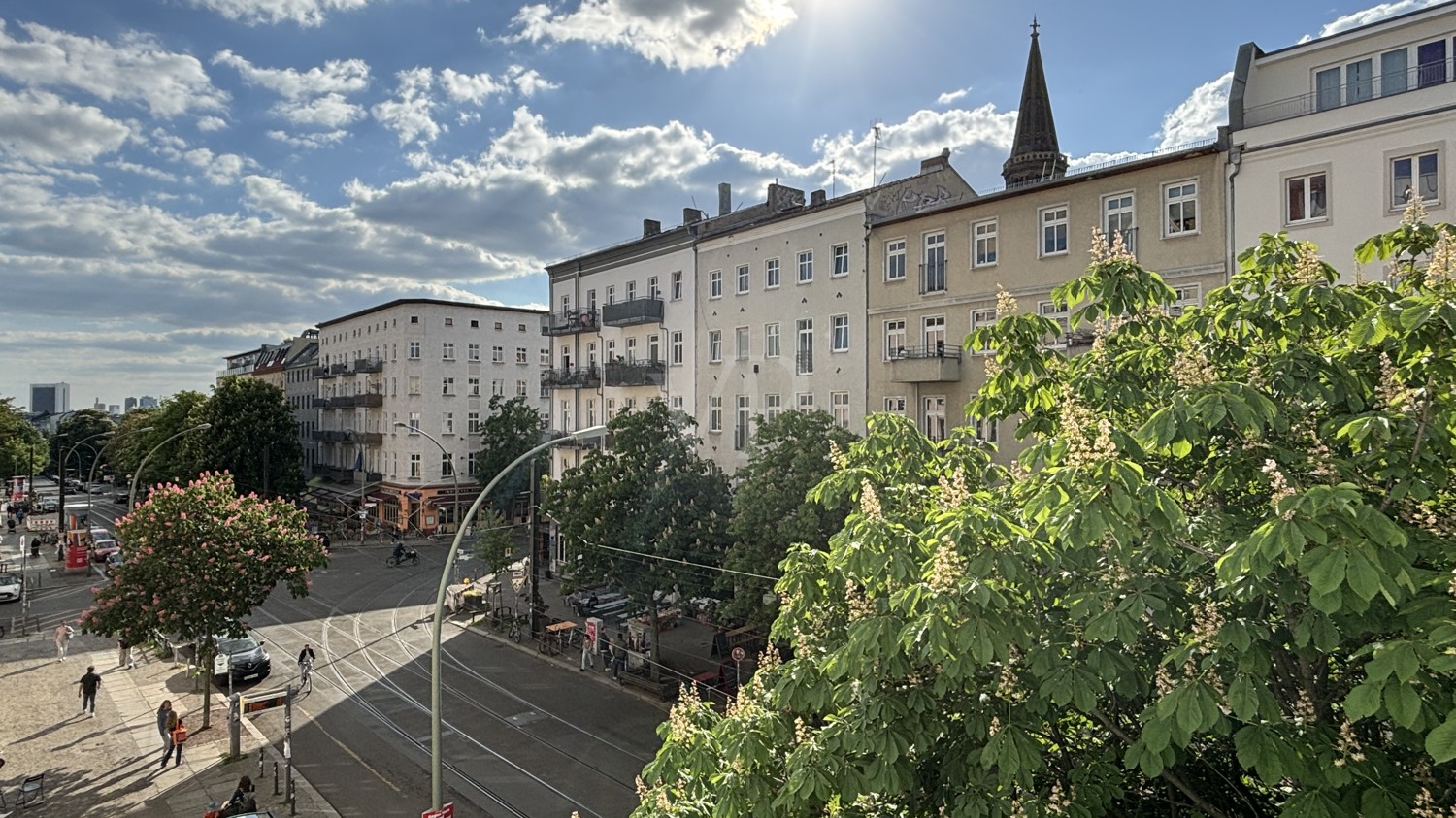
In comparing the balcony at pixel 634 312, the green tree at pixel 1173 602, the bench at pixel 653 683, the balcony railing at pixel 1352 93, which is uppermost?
the balcony railing at pixel 1352 93

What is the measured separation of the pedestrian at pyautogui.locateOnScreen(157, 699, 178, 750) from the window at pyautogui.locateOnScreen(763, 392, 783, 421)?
19.6 metres

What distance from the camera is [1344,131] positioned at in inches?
717

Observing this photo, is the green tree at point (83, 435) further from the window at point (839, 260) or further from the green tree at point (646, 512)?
the window at point (839, 260)

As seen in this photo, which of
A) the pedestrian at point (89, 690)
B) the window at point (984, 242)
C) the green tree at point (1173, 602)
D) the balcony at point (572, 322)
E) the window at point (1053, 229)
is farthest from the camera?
the balcony at point (572, 322)

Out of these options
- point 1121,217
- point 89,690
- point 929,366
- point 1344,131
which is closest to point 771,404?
point 929,366

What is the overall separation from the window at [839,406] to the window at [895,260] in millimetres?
4240

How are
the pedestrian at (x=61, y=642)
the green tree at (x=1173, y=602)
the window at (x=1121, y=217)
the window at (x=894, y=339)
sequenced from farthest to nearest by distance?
1. the pedestrian at (x=61, y=642)
2. the window at (x=894, y=339)
3. the window at (x=1121, y=217)
4. the green tree at (x=1173, y=602)

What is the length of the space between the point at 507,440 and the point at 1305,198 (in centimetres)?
4655

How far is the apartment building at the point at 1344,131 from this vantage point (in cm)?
1739

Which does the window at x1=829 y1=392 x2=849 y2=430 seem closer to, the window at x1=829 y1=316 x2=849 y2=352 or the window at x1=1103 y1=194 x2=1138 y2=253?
the window at x1=829 y1=316 x2=849 y2=352

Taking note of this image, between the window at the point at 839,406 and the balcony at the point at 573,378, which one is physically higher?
the balcony at the point at 573,378

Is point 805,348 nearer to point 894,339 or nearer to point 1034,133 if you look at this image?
point 894,339

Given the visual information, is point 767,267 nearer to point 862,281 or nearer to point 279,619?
point 862,281

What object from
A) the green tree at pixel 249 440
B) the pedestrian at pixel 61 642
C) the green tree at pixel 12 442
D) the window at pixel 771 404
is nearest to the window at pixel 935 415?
the window at pixel 771 404
